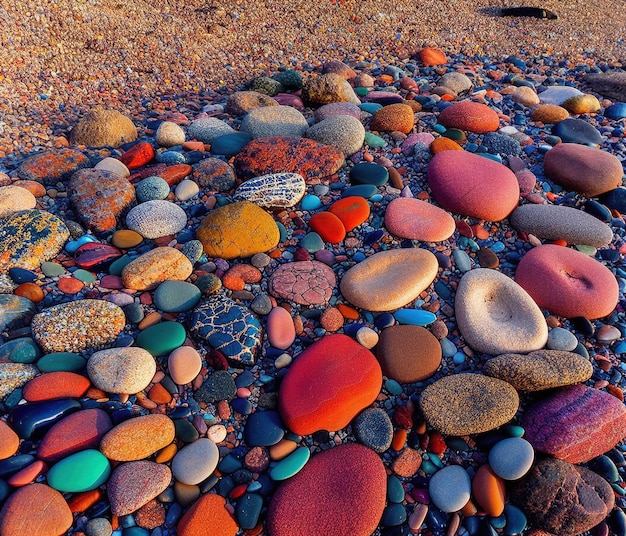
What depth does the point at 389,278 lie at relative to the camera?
2301 millimetres

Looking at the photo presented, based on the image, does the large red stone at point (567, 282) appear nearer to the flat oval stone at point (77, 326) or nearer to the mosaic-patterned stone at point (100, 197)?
the flat oval stone at point (77, 326)

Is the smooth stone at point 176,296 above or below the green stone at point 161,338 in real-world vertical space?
above

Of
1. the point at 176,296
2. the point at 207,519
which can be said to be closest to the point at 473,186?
the point at 176,296

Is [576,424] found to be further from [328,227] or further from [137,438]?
[137,438]

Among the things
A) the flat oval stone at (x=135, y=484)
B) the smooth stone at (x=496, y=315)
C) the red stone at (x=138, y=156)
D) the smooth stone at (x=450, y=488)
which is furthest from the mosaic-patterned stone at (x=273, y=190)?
the smooth stone at (x=450, y=488)

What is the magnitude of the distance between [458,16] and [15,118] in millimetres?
Result: 4456

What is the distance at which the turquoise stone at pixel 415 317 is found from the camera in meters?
2.18

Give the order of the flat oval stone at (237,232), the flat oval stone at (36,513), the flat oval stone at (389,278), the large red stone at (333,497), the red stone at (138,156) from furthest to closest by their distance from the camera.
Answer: the red stone at (138,156), the flat oval stone at (237,232), the flat oval stone at (389,278), the large red stone at (333,497), the flat oval stone at (36,513)

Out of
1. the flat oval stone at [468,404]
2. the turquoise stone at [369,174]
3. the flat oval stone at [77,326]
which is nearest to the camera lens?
the flat oval stone at [468,404]

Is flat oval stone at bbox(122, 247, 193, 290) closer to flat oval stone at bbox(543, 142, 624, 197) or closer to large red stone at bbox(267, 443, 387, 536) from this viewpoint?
large red stone at bbox(267, 443, 387, 536)

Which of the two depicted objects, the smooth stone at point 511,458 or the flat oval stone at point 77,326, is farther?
the flat oval stone at point 77,326

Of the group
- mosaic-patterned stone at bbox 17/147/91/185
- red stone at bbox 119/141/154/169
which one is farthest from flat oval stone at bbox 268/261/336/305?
mosaic-patterned stone at bbox 17/147/91/185

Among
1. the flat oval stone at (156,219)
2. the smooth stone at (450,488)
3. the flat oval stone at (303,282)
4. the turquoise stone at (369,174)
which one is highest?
the turquoise stone at (369,174)

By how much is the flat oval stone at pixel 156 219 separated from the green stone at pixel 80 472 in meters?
1.17
